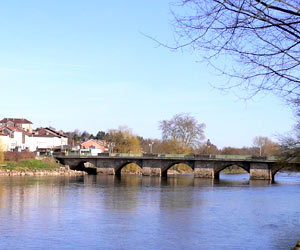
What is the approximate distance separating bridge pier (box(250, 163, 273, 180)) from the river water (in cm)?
2481

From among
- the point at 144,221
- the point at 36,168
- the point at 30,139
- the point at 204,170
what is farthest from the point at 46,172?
the point at 144,221

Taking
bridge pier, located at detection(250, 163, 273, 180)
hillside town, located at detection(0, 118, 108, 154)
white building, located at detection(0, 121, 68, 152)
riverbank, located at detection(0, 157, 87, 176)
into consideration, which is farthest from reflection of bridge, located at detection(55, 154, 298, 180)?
hillside town, located at detection(0, 118, 108, 154)

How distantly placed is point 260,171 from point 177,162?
1182 centimetres

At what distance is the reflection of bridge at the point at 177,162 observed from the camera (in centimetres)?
6206

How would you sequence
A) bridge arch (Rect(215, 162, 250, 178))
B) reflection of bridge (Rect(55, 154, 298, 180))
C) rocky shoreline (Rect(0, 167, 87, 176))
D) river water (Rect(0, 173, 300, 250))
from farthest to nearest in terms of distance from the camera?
bridge arch (Rect(215, 162, 250, 178)) < reflection of bridge (Rect(55, 154, 298, 180)) < rocky shoreline (Rect(0, 167, 87, 176)) < river water (Rect(0, 173, 300, 250))

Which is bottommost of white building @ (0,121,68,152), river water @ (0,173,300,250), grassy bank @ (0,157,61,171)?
river water @ (0,173,300,250)

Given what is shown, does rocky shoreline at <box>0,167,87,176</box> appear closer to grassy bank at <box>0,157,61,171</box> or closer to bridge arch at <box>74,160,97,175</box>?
grassy bank at <box>0,157,61,171</box>

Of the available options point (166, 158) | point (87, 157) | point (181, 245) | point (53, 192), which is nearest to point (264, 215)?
point (181, 245)

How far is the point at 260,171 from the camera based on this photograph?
62.0 metres

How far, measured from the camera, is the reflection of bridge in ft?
204

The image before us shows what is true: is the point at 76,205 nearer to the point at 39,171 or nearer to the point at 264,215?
the point at 264,215

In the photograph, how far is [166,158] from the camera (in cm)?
6762

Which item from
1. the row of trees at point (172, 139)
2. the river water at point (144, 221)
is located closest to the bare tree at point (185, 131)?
the row of trees at point (172, 139)

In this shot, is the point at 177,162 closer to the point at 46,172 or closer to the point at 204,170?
the point at 204,170
